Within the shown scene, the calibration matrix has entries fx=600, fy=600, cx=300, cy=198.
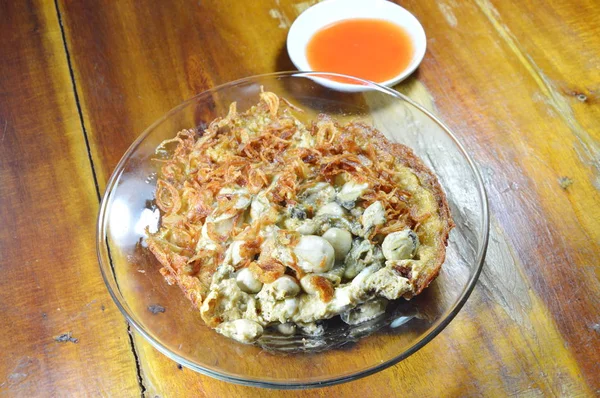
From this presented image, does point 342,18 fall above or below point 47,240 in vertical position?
above

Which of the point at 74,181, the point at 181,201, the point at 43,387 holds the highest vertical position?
the point at 181,201

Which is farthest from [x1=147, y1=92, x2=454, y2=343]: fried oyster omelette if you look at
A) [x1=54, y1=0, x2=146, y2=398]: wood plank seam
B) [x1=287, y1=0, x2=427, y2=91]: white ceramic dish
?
[x1=287, y1=0, x2=427, y2=91]: white ceramic dish

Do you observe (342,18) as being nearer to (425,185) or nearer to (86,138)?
(425,185)

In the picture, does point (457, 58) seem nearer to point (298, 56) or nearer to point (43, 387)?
point (298, 56)

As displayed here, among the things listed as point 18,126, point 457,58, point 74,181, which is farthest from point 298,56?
point 18,126

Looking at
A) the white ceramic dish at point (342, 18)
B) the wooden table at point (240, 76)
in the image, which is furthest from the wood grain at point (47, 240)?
the white ceramic dish at point (342, 18)

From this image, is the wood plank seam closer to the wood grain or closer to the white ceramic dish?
the wood grain

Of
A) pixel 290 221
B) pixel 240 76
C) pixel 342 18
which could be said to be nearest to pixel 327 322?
pixel 290 221

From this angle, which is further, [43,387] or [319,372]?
[43,387]
